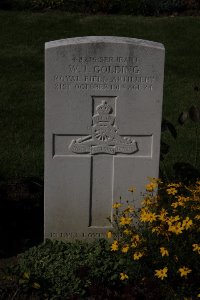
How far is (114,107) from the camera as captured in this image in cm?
531

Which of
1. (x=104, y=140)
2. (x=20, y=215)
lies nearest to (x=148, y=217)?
(x=104, y=140)

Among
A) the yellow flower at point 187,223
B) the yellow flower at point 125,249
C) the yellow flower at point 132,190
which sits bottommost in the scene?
the yellow flower at point 125,249

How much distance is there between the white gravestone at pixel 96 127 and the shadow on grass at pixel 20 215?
416 millimetres

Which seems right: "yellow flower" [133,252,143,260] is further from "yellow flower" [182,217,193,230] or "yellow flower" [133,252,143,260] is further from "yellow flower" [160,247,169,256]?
"yellow flower" [182,217,193,230]

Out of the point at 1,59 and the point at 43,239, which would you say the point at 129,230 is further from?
the point at 1,59

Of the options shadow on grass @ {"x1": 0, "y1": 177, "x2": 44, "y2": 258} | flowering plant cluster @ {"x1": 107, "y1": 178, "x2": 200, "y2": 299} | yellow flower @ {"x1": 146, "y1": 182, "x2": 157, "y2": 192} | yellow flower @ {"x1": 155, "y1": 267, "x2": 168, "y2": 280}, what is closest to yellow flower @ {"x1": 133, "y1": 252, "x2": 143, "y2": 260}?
flowering plant cluster @ {"x1": 107, "y1": 178, "x2": 200, "y2": 299}

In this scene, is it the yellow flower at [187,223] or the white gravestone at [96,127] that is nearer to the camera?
the yellow flower at [187,223]

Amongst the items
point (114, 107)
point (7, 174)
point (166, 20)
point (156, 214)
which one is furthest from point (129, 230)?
point (166, 20)

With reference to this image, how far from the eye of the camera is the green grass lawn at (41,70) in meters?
7.79

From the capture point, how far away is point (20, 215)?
637 centimetres

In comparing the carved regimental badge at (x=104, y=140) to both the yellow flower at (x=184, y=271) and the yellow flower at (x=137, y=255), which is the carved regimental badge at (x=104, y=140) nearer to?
the yellow flower at (x=137, y=255)

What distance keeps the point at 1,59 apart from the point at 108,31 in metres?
2.70

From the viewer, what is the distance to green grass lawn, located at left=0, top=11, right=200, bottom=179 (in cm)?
779

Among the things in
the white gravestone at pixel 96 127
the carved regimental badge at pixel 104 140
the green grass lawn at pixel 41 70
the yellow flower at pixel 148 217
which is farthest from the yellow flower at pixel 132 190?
the green grass lawn at pixel 41 70
